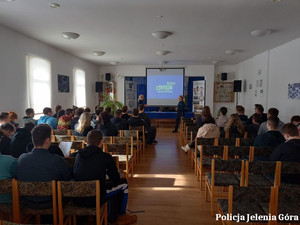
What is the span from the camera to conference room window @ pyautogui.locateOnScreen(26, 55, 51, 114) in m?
6.40

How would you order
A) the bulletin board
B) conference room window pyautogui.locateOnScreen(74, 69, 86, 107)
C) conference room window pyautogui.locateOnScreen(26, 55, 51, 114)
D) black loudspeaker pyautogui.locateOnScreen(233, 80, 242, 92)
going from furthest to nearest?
1. the bulletin board
2. black loudspeaker pyautogui.locateOnScreen(233, 80, 242, 92)
3. conference room window pyautogui.locateOnScreen(74, 69, 86, 107)
4. conference room window pyautogui.locateOnScreen(26, 55, 51, 114)

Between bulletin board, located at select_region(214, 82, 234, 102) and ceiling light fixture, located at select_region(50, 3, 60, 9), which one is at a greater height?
ceiling light fixture, located at select_region(50, 3, 60, 9)

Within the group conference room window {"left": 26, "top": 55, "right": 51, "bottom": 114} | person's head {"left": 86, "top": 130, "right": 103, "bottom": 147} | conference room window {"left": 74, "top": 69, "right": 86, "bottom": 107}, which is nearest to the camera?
person's head {"left": 86, "top": 130, "right": 103, "bottom": 147}

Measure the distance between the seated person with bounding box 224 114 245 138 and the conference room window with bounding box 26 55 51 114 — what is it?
17.6 feet

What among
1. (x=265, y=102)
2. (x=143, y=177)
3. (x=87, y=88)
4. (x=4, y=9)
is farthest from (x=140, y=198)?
(x=87, y=88)

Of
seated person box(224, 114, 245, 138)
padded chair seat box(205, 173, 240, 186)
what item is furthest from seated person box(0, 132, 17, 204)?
seated person box(224, 114, 245, 138)

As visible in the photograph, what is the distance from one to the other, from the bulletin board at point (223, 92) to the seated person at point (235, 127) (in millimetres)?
7547

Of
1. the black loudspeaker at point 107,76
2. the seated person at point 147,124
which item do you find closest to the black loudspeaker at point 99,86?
the black loudspeaker at point 107,76

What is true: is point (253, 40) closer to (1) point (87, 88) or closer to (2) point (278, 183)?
(2) point (278, 183)

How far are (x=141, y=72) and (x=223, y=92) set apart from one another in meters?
4.59

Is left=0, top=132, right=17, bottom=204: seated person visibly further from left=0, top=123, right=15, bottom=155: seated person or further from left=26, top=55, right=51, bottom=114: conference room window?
left=26, top=55, right=51, bottom=114: conference room window

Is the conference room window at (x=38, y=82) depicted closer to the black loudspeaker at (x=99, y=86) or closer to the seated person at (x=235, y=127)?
the black loudspeaker at (x=99, y=86)

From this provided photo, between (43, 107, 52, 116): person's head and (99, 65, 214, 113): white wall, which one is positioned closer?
(43, 107, 52, 116): person's head

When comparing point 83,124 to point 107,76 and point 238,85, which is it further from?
point 238,85
